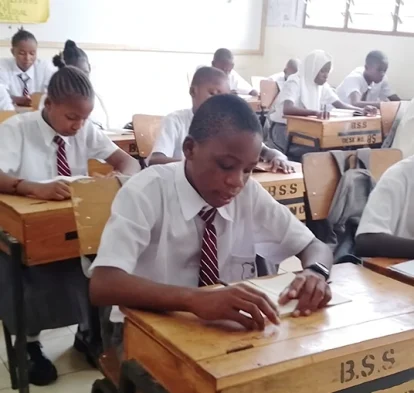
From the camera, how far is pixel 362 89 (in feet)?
21.2

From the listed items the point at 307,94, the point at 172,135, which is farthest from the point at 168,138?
the point at 307,94

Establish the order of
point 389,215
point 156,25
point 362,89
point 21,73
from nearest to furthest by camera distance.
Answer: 1. point 389,215
2. point 21,73
3. point 362,89
4. point 156,25

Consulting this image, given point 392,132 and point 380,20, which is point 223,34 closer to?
point 380,20

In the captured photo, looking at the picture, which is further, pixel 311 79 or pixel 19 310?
pixel 311 79

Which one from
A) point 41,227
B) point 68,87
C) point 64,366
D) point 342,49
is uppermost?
point 342,49

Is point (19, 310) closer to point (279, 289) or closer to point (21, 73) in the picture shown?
point (279, 289)

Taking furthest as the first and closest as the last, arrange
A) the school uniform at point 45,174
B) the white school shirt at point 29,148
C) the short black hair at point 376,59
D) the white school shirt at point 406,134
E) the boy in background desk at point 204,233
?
1. the short black hair at point 376,59
2. the white school shirt at point 406,134
3. the white school shirt at point 29,148
4. the school uniform at point 45,174
5. the boy in background desk at point 204,233

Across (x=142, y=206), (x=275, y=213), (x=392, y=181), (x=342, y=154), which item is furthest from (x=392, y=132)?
(x=142, y=206)

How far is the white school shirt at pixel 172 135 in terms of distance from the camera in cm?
334

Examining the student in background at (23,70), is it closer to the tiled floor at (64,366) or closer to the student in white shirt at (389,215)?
the tiled floor at (64,366)

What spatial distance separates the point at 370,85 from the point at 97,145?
13.7 ft

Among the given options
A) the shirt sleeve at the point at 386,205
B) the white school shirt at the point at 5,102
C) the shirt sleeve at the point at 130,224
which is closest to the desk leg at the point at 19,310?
the shirt sleeve at the point at 130,224

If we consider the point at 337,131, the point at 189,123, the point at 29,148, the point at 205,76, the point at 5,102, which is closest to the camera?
the point at 29,148

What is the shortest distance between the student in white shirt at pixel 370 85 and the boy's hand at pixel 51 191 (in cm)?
437
